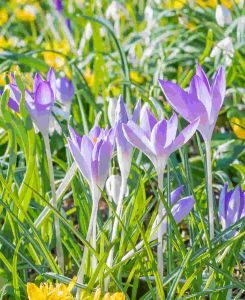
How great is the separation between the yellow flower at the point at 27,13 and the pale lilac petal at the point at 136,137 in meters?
2.57

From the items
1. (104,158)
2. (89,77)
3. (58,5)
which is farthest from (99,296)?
(58,5)

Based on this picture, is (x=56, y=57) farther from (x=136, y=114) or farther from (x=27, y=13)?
(x=136, y=114)

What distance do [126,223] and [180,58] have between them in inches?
58.0

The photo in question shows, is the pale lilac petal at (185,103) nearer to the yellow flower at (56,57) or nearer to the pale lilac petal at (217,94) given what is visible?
the pale lilac petal at (217,94)

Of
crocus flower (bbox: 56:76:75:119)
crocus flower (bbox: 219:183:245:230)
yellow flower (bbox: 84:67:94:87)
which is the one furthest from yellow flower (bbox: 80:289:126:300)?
yellow flower (bbox: 84:67:94:87)

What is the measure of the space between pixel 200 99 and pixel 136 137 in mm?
117

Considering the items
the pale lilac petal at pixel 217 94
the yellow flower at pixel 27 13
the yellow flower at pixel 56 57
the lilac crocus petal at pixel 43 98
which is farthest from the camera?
the yellow flower at pixel 27 13

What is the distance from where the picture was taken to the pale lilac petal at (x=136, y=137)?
47.0 inches

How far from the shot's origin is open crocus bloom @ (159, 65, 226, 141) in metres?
1.21

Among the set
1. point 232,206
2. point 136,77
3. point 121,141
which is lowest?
point 136,77

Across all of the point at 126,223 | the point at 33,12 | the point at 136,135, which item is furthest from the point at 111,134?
the point at 33,12

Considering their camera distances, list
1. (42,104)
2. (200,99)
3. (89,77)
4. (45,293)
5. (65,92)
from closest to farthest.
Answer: (45,293)
(200,99)
(42,104)
(65,92)
(89,77)

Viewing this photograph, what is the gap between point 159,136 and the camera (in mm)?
1201

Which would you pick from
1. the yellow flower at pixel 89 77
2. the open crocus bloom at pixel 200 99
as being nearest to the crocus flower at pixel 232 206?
the open crocus bloom at pixel 200 99
